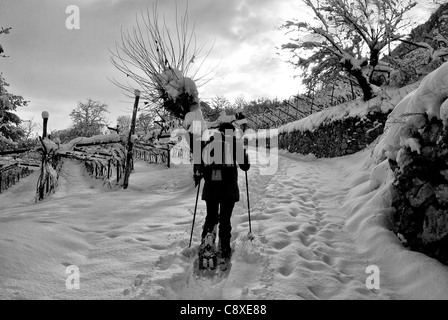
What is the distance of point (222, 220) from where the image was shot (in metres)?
3.50

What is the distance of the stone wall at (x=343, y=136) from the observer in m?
9.89

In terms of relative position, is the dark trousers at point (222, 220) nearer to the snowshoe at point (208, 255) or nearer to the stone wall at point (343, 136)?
the snowshoe at point (208, 255)

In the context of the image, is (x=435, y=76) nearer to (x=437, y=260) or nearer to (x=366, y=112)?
(x=437, y=260)

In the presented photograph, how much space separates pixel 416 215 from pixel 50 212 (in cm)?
622

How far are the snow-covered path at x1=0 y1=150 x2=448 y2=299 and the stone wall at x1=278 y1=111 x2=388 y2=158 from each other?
532cm

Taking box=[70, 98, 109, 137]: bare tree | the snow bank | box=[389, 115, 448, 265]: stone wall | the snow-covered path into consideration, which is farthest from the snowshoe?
box=[70, 98, 109, 137]: bare tree

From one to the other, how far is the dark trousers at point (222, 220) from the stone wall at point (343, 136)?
23.9ft

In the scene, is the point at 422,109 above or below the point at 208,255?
above

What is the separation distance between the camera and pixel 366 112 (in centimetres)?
1035

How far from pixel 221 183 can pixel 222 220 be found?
0.52 metres

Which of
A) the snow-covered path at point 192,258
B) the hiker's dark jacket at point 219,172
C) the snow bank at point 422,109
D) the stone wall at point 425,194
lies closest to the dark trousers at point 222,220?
the hiker's dark jacket at point 219,172

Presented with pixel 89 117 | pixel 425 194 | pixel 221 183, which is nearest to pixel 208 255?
pixel 221 183

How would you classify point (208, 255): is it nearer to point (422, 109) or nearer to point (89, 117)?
point (422, 109)
